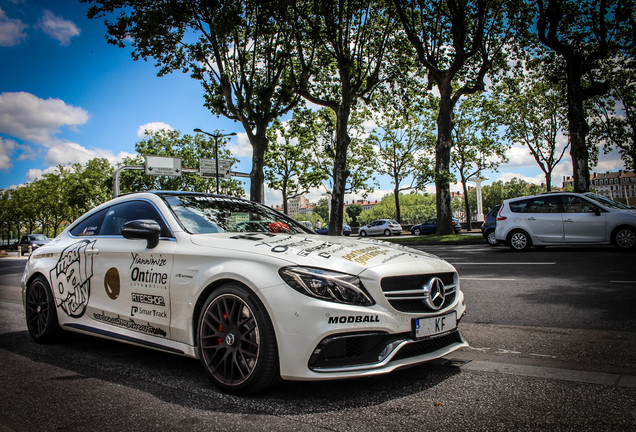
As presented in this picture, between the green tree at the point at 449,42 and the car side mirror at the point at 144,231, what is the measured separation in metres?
18.1

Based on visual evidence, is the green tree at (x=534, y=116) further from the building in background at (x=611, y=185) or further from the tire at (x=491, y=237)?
the building in background at (x=611, y=185)

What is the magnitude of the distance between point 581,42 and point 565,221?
32.2 feet

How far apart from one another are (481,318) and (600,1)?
1885 centimetres

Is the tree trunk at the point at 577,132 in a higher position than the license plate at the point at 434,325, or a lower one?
higher

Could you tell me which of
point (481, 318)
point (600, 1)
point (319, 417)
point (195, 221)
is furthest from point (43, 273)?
point (600, 1)

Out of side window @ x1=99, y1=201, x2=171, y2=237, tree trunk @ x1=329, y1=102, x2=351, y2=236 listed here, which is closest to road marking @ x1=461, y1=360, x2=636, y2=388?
side window @ x1=99, y1=201, x2=171, y2=237

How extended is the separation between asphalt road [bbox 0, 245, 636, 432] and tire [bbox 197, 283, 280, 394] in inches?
4.9

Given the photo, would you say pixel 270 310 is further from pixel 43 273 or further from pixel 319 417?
pixel 43 273

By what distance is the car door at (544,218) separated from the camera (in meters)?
13.3

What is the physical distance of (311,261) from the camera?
2814mm

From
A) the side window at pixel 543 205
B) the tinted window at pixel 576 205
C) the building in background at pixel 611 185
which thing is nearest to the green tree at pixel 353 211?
the building in background at pixel 611 185

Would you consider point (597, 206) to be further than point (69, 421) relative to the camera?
Yes

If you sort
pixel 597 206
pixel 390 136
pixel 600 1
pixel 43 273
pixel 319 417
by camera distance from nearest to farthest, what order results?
pixel 319 417
pixel 43 273
pixel 597 206
pixel 600 1
pixel 390 136

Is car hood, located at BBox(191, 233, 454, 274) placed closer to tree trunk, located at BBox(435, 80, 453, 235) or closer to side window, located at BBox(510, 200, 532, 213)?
side window, located at BBox(510, 200, 532, 213)
